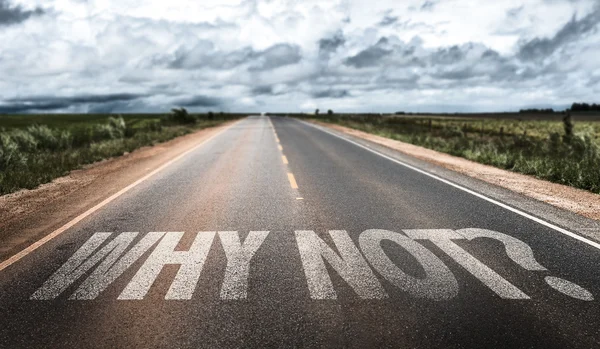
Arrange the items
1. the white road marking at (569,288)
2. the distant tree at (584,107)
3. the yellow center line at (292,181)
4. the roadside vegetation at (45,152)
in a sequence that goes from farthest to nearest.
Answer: the distant tree at (584,107), the roadside vegetation at (45,152), the yellow center line at (292,181), the white road marking at (569,288)

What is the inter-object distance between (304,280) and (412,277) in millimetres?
1068

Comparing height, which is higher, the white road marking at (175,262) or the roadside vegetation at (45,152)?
the white road marking at (175,262)

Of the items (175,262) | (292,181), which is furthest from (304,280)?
(292,181)

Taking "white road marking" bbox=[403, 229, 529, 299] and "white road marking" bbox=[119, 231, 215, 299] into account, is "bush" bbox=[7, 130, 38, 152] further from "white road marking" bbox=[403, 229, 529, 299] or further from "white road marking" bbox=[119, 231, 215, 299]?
"white road marking" bbox=[403, 229, 529, 299]

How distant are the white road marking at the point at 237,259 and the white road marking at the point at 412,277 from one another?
131 centimetres

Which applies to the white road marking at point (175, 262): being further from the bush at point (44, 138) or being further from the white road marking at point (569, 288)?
the bush at point (44, 138)

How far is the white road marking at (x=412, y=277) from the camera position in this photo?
13.6 feet

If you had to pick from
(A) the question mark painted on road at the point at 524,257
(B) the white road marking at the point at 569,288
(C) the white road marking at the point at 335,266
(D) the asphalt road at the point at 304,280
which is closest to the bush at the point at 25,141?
(D) the asphalt road at the point at 304,280

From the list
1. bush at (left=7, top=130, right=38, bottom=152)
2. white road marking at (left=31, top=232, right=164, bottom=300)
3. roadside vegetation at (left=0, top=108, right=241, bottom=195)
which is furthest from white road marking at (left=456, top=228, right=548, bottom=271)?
bush at (left=7, top=130, right=38, bottom=152)

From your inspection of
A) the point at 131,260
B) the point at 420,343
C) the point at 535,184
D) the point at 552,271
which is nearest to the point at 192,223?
the point at 131,260

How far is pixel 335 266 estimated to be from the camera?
4.75 meters

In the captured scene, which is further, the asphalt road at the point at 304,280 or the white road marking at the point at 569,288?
the white road marking at the point at 569,288

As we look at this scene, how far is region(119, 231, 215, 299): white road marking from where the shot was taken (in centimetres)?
413

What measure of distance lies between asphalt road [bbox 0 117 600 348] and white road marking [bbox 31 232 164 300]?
2 cm
